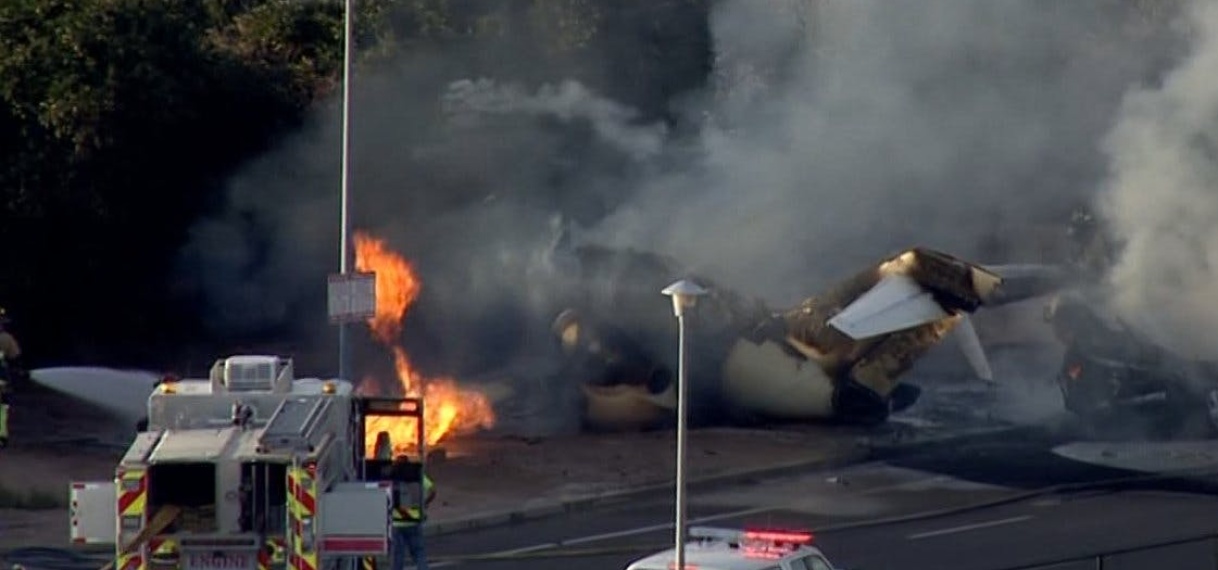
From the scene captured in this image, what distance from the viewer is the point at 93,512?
19328 millimetres

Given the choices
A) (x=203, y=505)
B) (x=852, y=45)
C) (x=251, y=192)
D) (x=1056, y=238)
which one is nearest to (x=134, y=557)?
(x=203, y=505)

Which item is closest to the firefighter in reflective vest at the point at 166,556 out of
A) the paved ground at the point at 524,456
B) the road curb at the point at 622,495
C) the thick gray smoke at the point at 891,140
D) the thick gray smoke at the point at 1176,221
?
the paved ground at the point at 524,456

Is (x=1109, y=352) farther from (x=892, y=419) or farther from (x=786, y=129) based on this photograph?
(x=786, y=129)

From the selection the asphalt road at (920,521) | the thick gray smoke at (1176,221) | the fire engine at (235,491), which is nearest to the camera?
the fire engine at (235,491)

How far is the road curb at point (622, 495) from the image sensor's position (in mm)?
28500

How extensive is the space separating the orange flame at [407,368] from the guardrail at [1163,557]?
36.1 ft

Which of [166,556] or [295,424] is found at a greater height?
[295,424]

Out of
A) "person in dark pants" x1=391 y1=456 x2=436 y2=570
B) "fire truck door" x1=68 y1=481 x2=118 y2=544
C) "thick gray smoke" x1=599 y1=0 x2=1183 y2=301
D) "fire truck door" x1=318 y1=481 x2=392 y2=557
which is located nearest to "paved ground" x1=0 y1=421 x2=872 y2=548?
"thick gray smoke" x1=599 y1=0 x2=1183 y2=301

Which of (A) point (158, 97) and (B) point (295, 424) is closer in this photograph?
(B) point (295, 424)

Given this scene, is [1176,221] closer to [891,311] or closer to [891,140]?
[891,140]

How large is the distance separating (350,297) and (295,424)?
7.42 metres

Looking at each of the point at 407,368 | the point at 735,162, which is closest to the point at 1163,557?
the point at 407,368

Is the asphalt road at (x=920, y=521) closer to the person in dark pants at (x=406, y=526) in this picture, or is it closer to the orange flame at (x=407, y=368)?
the person in dark pants at (x=406, y=526)

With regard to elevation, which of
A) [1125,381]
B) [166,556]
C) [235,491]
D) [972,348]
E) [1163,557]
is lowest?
[1163,557]
